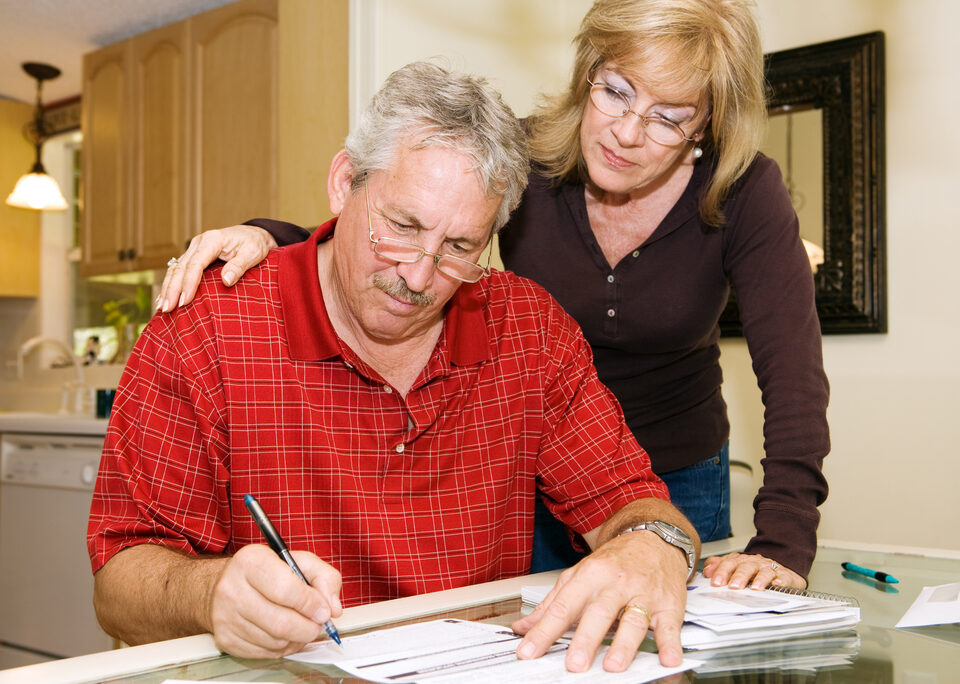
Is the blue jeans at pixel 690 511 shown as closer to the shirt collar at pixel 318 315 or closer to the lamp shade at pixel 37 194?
the shirt collar at pixel 318 315

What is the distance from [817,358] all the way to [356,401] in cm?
68

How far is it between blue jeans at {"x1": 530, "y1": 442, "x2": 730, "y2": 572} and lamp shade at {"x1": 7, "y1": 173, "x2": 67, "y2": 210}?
3183 mm

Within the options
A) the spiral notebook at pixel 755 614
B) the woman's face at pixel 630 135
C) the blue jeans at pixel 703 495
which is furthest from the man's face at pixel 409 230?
the blue jeans at pixel 703 495

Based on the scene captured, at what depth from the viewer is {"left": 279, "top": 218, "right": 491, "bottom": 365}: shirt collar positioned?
1.17 m

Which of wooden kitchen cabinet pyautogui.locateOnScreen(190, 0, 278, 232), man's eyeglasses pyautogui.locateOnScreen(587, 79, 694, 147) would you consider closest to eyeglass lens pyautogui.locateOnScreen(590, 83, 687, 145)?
man's eyeglasses pyautogui.locateOnScreen(587, 79, 694, 147)

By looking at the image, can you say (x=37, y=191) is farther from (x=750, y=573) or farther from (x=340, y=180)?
(x=750, y=573)

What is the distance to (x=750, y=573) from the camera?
3.71 feet

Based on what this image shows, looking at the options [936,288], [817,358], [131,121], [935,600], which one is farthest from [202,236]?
[131,121]

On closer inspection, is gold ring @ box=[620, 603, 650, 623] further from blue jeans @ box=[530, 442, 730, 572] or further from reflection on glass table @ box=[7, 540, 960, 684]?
blue jeans @ box=[530, 442, 730, 572]

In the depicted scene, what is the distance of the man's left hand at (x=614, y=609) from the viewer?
790 millimetres

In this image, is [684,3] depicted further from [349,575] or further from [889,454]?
[889,454]

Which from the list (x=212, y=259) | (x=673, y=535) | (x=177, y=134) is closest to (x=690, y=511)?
(x=673, y=535)

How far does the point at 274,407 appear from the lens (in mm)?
1135

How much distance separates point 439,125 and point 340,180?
0.17m
